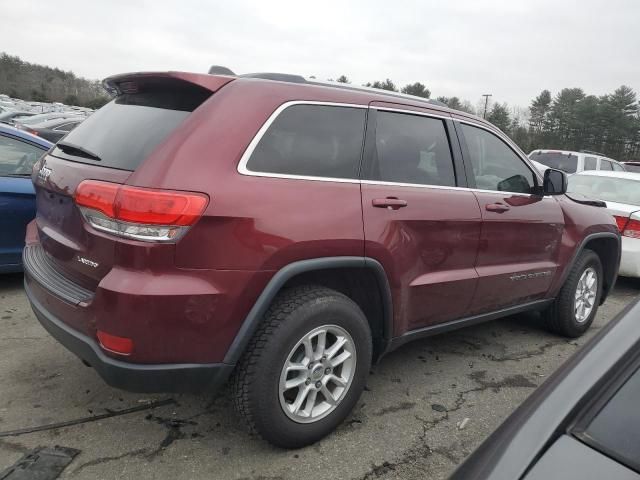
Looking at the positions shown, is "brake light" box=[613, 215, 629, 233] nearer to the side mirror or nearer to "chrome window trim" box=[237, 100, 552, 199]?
the side mirror

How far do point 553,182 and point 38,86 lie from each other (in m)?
74.2

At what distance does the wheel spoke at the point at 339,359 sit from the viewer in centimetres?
253

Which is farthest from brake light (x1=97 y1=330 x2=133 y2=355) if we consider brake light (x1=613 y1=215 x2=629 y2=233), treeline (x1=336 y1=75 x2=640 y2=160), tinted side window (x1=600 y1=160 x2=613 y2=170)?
treeline (x1=336 y1=75 x2=640 y2=160)

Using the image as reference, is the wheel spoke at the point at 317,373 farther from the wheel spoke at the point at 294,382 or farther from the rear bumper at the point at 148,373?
the rear bumper at the point at 148,373

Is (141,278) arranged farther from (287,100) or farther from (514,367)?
(514,367)

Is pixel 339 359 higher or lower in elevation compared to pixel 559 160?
lower

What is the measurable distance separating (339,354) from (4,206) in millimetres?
3424

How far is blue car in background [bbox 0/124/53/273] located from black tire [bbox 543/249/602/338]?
15.2 ft

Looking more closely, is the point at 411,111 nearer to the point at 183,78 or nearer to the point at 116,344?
the point at 183,78

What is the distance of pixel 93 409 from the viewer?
2.77m

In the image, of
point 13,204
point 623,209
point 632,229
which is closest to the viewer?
point 13,204

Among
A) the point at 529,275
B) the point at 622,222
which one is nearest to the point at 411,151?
the point at 529,275

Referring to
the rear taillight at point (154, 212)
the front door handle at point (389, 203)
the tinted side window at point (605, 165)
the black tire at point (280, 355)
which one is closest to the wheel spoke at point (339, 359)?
the black tire at point (280, 355)

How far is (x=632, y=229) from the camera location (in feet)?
19.1
